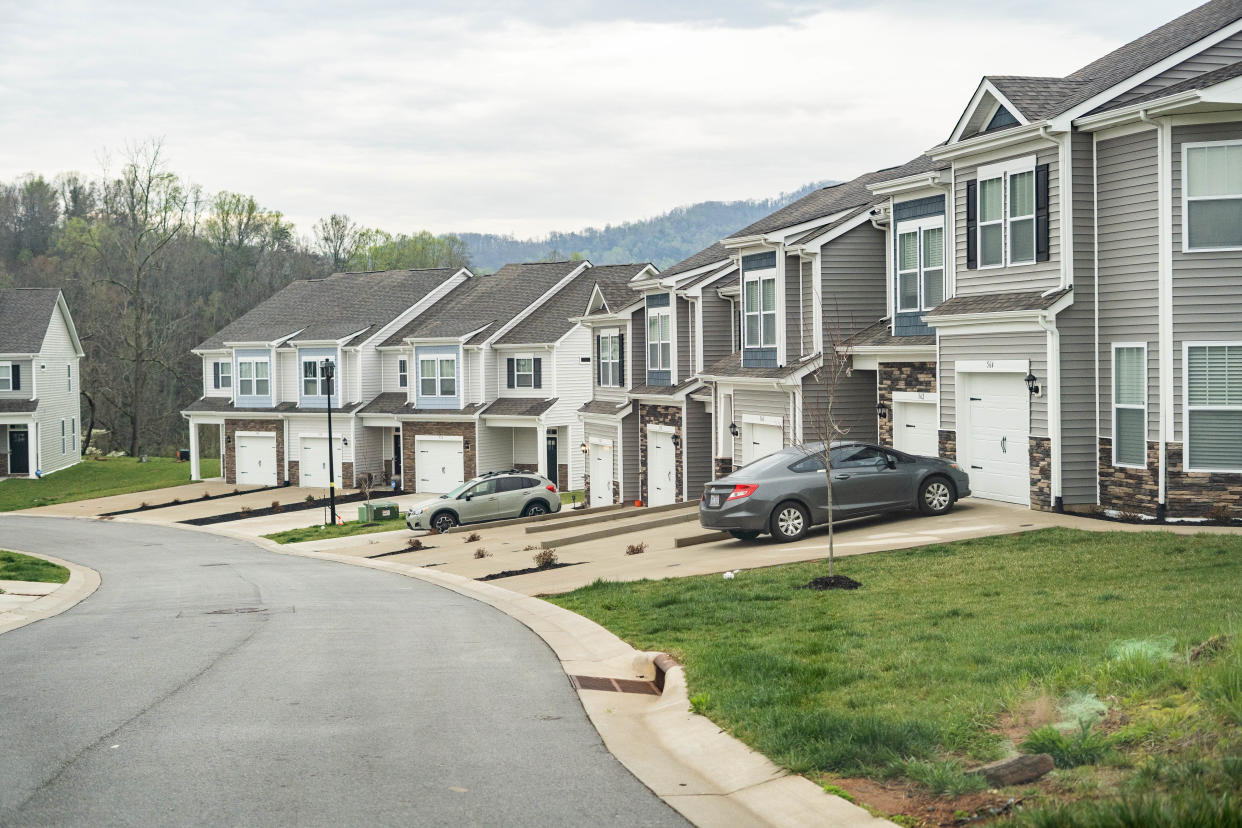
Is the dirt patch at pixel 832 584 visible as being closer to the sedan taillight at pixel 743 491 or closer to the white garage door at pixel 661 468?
the sedan taillight at pixel 743 491

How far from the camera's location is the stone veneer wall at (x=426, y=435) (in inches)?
2026

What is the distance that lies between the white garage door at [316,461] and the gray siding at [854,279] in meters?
32.0

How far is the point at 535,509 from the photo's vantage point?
122 feet

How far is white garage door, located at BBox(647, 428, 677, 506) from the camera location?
37031mm

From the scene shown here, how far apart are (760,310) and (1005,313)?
10164mm

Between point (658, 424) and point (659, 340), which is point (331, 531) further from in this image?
point (659, 340)

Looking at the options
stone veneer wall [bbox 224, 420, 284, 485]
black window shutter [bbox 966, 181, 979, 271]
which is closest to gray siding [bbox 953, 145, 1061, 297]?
black window shutter [bbox 966, 181, 979, 271]

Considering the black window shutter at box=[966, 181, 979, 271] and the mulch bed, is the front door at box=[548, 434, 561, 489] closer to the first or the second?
the mulch bed

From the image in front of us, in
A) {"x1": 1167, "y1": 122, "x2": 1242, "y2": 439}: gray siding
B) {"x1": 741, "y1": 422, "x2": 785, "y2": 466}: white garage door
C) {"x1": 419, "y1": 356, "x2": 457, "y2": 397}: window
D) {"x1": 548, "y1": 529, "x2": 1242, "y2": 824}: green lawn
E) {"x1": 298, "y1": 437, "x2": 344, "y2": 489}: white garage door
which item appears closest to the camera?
{"x1": 548, "y1": 529, "x2": 1242, "y2": 824}: green lawn

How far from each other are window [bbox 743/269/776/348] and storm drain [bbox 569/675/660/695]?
1958 centimetres

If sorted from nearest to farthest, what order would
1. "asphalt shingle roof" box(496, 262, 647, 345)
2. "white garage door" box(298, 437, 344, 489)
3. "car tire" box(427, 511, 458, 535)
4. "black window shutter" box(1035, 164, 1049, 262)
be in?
"black window shutter" box(1035, 164, 1049, 262)
"car tire" box(427, 511, 458, 535)
"asphalt shingle roof" box(496, 262, 647, 345)
"white garage door" box(298, 437, 344, 489)

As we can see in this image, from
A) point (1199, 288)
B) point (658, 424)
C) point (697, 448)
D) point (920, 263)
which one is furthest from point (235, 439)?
point (1199, 288)

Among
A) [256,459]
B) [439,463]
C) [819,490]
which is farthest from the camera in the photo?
[256,459]

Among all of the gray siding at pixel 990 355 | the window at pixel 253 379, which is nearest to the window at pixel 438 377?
the window at pixel 253 379
